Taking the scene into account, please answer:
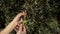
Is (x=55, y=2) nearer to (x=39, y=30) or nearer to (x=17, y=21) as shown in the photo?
(x=39, y=30)

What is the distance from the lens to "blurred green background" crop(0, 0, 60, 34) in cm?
264

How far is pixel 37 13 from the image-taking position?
8.72 ft

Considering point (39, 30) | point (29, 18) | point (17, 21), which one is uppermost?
point (17, 21)

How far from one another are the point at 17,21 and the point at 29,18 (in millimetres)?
575

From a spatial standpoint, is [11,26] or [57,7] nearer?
[11,26]

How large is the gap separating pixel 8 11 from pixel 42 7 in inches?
17.1

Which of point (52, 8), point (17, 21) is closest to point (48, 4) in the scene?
Answer: point (52, 8)

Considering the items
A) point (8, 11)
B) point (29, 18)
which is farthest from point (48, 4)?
point (8, 11)

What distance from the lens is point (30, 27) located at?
8.71 feet

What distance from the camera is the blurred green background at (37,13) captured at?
264 cm

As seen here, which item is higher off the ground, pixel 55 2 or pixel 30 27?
pixel 55 2

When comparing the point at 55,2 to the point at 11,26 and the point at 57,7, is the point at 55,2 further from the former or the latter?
the point at 11,26

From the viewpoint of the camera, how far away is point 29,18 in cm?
266

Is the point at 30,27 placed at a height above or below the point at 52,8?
below
